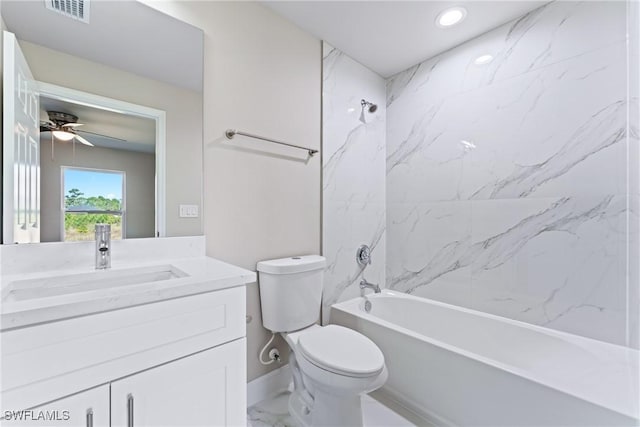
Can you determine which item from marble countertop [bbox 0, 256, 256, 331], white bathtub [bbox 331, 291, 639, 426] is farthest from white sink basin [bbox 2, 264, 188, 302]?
white bathtub [bbox 331, 291, 639, 426]

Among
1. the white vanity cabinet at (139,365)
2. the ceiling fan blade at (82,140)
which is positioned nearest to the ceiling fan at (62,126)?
the ceiling fan blade at (82,140)

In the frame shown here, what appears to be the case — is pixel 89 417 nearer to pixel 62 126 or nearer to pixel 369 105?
pixel 62 126

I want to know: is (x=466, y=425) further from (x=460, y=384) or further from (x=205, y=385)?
(x=205, y=385)

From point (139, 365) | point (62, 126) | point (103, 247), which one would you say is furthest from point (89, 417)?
point (62, 126)

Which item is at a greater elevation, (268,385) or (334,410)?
(334,410)

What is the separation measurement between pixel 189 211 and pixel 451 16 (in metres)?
1.95

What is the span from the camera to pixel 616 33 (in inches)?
56.6

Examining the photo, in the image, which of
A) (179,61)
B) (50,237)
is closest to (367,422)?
(50,237)

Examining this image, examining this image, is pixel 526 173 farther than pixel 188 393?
Yes

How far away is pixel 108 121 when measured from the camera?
121 cm

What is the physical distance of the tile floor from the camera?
1.51 meters

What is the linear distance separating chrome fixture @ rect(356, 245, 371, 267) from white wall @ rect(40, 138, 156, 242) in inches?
57.4

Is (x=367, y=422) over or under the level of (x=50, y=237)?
under

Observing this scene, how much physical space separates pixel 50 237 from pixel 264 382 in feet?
4.33
